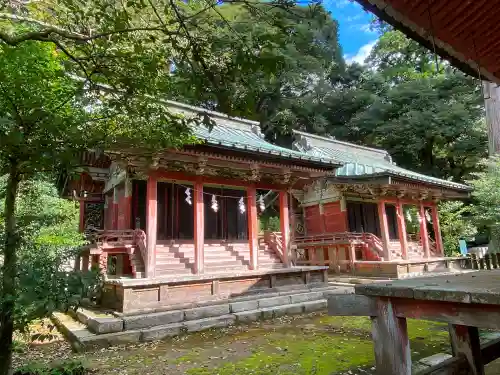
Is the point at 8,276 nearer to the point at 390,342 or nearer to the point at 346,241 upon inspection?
the point at 390,342

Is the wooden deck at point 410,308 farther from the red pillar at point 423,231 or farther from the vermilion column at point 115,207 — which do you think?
the red pillar at point 423,231

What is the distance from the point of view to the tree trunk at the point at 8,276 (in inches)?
117

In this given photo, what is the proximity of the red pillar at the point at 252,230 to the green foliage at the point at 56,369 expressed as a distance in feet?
20.1

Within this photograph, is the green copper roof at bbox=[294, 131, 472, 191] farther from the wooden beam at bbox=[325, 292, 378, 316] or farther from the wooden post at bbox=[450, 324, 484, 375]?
the wooden beam at bbox=[325, 292, 378, 316]

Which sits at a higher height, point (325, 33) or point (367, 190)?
point (325, 33)

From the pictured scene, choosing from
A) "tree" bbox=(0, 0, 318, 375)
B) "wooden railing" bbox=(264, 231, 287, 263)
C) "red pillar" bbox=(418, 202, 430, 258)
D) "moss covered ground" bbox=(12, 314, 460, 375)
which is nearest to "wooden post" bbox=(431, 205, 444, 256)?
"red pillar" bbox=(418, 202, 430, 258)

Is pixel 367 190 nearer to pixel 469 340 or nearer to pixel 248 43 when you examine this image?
pixel 469 340

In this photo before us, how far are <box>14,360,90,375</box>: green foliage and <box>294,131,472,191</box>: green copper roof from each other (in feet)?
42.5

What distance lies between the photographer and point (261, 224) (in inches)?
934

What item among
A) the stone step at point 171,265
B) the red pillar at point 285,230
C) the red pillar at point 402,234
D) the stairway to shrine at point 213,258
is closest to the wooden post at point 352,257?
the red pillar at point 402,234

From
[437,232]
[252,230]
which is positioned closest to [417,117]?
[437,232]

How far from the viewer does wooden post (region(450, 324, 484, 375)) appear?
367 cm

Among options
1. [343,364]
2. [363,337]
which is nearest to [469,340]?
[343,364]

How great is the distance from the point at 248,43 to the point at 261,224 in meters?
21.2
